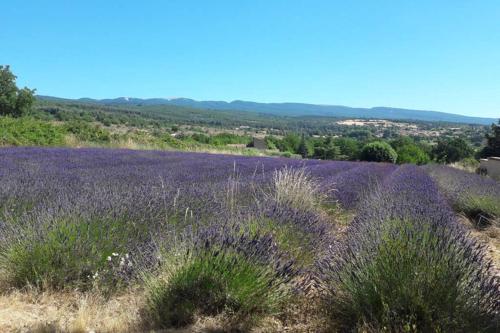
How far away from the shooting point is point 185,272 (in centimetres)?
261

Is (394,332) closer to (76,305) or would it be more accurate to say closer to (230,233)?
(230,233)

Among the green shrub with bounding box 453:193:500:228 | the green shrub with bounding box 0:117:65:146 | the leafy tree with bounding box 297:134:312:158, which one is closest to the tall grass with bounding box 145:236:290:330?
the green shrub with bounding box 453:193:500:228

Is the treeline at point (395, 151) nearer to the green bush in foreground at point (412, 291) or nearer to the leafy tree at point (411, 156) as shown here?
the leafy tree at point (411, 156)

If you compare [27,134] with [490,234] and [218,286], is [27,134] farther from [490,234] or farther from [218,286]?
[218,286]

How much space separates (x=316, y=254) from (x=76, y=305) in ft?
6.14

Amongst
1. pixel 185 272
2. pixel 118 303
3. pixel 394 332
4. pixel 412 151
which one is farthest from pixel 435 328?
pixel 412 151

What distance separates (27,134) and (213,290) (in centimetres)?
1857

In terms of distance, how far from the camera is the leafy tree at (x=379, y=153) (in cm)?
3416

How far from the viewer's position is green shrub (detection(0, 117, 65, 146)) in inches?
672

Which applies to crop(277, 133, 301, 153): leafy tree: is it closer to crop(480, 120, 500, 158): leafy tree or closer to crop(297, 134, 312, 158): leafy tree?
crop(297, 134, 312, 158): leafy tree

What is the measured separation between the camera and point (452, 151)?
43844mm

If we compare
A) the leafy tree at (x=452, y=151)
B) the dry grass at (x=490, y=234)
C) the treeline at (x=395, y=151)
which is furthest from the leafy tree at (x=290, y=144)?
the dry grass at (x=490, y=234)

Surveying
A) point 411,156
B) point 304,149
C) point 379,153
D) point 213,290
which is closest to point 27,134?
point 213,290

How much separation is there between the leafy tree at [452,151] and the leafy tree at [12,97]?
3866 centimetres
